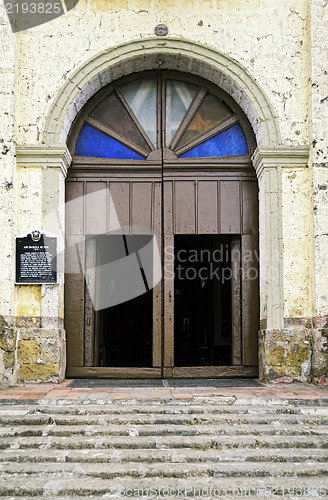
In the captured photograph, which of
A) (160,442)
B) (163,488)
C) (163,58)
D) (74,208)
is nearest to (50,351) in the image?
(74,208)

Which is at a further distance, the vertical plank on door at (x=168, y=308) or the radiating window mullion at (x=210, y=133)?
the radiating window mullion at (x=210, y=133)

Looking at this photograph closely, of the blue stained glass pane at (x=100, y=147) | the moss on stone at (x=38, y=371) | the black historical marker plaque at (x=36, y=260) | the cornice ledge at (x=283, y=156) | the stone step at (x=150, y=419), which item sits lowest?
the stone step at (x=150, y=419)

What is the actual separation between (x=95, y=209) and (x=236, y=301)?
6.87 feet

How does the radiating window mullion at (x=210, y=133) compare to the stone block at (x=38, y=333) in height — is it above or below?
above

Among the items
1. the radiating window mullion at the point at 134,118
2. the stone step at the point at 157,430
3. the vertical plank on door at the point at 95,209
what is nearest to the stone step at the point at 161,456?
the stone step at the point at 157,430

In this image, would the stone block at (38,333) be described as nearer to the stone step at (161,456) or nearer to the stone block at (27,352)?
the stone block at (27,352)

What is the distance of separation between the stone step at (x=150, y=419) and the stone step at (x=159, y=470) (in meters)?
0.62

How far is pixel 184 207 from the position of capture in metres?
7.03

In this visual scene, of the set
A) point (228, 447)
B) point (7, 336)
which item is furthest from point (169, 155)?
point (228, 447)

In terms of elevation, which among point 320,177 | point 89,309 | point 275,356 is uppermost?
point 320,177

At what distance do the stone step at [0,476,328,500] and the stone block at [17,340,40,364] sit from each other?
2.26m

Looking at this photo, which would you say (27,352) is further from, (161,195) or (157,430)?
(161,195)

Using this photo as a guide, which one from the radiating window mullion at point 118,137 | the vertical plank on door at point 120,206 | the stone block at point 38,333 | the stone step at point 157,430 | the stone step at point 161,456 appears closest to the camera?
the stone step at point 161,456

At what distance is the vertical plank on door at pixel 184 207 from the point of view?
7.00m
